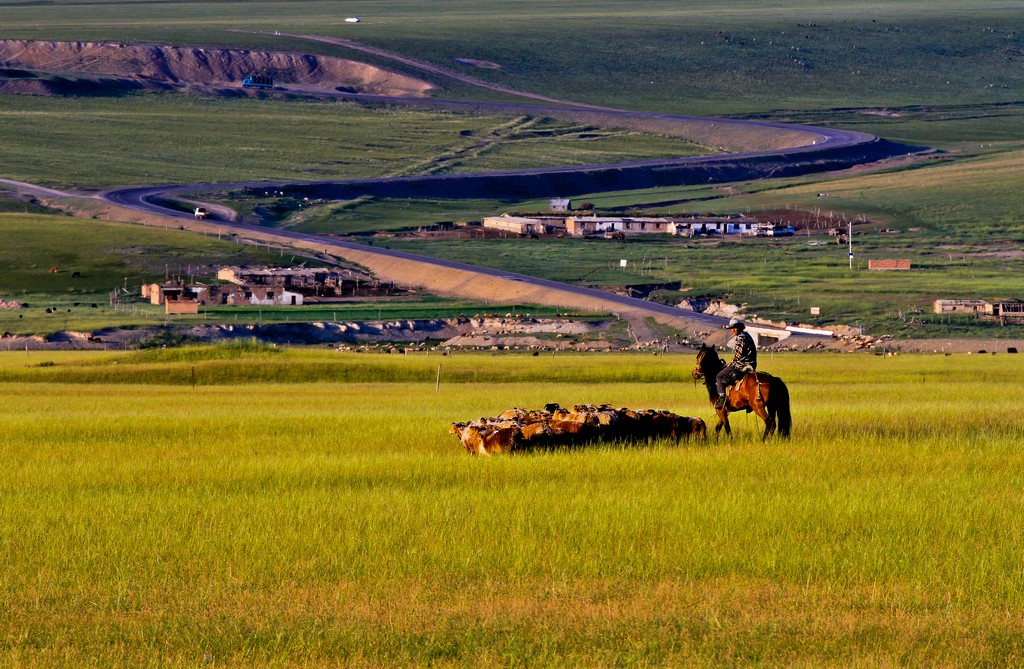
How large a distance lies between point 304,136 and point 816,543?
182430 millimetres

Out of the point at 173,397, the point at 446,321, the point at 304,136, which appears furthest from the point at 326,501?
the point at 304,136

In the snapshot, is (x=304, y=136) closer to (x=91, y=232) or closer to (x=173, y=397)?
(x=91, y=232)

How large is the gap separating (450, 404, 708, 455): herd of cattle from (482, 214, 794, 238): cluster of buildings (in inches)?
4307

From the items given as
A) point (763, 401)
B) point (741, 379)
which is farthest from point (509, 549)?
point (741, 379)

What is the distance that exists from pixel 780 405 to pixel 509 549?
9.37 m

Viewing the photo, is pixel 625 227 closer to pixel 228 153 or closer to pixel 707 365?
pixel 228 153

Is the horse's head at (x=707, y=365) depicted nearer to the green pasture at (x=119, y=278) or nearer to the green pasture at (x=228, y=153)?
the green pasture at (x=119, y=278)

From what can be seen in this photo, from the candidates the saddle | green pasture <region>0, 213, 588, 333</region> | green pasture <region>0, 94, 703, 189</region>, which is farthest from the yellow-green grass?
green pasture <region>0, 94, 703, 189</region>

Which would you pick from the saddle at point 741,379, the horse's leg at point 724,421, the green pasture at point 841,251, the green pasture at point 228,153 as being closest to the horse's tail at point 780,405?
the saddle at point 741,379

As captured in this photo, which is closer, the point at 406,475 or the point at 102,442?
the point at 406,475

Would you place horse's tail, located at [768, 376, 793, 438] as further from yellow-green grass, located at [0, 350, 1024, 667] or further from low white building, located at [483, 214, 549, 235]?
low white building, located at [483, 214, 549, 235]

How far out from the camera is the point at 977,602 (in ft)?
45.0

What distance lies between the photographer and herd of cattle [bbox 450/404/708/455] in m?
23.8

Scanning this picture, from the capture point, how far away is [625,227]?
136875 millimetres
